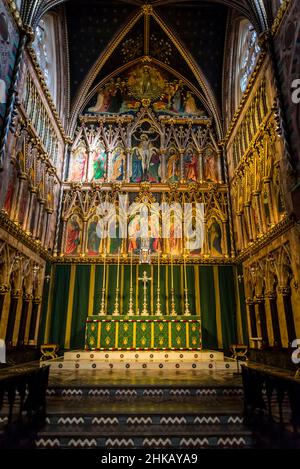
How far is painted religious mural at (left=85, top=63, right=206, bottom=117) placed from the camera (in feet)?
63.9

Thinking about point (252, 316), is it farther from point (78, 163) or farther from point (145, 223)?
point (78, 163)

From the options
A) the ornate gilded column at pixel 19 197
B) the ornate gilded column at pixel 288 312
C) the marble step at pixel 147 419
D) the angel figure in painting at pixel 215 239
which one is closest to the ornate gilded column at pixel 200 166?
the angel figure in painting at pixel 215 239

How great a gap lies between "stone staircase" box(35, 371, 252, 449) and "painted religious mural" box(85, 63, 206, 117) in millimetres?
16742

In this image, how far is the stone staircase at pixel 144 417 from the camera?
4359 millimetres

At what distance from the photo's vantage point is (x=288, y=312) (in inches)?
404

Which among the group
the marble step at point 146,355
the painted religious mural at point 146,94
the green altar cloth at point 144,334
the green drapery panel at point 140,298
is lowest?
the marble step at point 146,355

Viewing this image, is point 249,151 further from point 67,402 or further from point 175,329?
point 67,402

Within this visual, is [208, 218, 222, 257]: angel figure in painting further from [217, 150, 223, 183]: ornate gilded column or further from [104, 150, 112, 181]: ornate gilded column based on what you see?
[104, 150, 112, 181]: ornate gilded column

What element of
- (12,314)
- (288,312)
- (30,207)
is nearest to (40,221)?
(30,207)

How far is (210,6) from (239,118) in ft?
21.1

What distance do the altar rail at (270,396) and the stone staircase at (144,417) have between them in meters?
0.33

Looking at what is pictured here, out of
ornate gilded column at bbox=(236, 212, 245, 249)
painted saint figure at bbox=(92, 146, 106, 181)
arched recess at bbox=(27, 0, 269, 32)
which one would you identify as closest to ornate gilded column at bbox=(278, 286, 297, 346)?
ornate gilded column at bbox=(236, 212, 245, 249)

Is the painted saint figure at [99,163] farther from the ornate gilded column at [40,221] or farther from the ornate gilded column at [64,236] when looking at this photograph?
the ornate gilded column at [40,221]

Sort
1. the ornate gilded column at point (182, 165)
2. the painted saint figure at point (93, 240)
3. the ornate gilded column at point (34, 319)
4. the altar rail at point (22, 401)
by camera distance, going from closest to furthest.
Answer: the altar rail at point (22, 401), the ornate gilded column at point (34, 319), the painted saint figure at point (93, 240), the ornate gilded column at point (182, 165)
